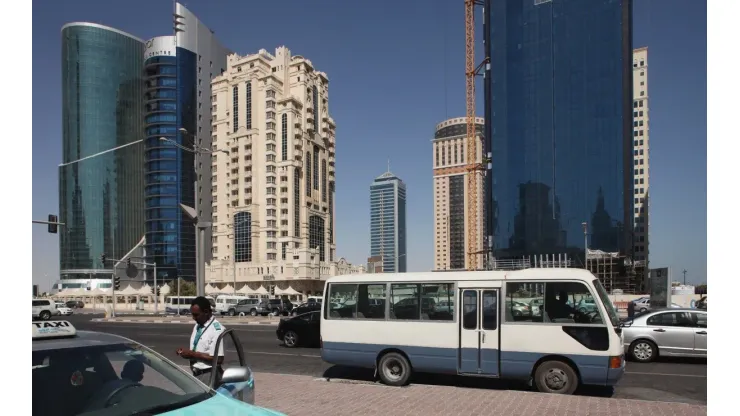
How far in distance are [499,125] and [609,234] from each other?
28.1m

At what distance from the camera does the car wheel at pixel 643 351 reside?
13406 mm

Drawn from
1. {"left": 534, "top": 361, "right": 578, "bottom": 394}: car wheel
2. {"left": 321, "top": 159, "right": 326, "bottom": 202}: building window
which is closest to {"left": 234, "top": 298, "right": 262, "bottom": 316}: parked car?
{"left": 534, "top": 361, "right": 578, "bottom": 394}: car wheel

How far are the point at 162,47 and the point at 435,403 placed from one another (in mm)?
117258

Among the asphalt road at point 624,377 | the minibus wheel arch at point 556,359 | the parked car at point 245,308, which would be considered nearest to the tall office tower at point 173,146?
the parked car at point 245,308

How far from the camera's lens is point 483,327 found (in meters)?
9.66

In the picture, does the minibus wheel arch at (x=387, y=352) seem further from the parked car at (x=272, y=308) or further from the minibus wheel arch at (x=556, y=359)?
the parked car at (x=272, y=308)

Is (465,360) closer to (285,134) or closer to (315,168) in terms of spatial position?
(285,134)

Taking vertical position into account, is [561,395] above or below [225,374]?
below

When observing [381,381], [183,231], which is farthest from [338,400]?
[183,231]

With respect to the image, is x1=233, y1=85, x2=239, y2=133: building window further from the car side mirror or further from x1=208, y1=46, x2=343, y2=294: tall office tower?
the car side mirror

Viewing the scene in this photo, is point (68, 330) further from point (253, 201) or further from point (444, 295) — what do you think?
point (253, 201)

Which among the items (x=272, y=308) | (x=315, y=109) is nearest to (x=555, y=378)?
(x=272, y=308)

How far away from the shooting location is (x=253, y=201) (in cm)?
9669

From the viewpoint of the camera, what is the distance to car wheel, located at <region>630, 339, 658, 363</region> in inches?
528
